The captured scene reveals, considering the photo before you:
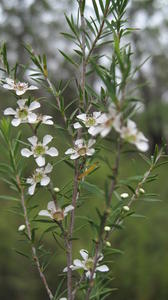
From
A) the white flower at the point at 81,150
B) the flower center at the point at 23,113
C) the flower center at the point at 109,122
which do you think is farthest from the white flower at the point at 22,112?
the flower center at the point at 109,122

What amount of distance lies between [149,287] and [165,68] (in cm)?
1086

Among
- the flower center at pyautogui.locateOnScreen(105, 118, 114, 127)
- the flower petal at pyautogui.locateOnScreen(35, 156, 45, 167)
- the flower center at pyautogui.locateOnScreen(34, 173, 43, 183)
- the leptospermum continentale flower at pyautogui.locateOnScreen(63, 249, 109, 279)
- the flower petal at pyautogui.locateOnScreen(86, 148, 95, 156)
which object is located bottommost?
the leptospermum continentale flower at pyautogui.locateOnScreen(63, 249, 109, 279)

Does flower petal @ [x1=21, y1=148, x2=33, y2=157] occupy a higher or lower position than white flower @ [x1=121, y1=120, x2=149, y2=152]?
lower

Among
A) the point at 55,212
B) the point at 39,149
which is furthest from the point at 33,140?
the point at 55,212

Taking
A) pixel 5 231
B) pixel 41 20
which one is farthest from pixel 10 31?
pixel 5 231

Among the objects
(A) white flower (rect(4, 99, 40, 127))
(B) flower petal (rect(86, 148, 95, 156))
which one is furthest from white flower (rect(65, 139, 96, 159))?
(A) white flower (rect(4, 99, 40, 127))

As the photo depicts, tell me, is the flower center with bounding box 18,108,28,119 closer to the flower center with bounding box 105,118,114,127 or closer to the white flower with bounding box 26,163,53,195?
the white flower with bounding box 26,163,53,195

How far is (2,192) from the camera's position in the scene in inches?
160

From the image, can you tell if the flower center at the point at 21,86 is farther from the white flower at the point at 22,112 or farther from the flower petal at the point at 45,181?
the flower petal at the point at 45,181

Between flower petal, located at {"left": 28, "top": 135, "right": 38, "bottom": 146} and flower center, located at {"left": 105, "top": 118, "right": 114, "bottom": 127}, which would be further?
flower petal, located at {"left": 28, "top": 135, "right": 38, "bottom": 146}

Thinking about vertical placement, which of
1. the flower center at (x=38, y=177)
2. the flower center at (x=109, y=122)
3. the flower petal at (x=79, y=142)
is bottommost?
the flower center at (x=38, y=177)

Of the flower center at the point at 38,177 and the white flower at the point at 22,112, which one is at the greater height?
the white flower at the point at 22,112

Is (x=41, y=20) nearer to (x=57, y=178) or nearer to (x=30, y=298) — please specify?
(x=57, y=178)

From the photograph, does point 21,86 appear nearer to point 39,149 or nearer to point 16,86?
point 16,86
